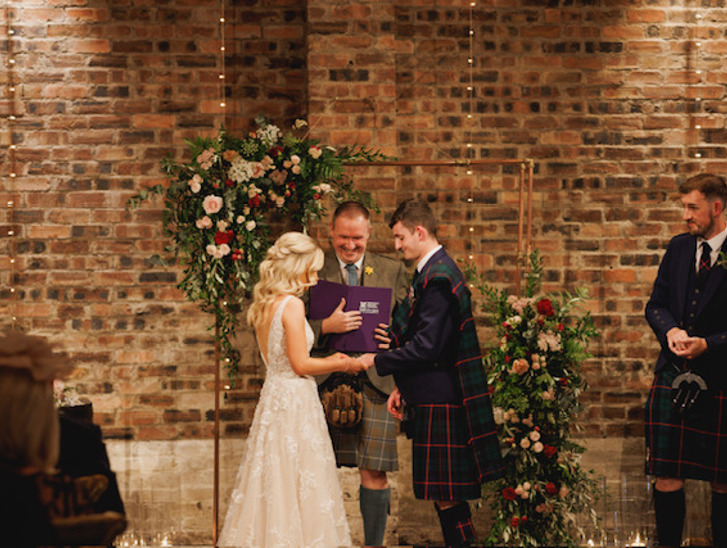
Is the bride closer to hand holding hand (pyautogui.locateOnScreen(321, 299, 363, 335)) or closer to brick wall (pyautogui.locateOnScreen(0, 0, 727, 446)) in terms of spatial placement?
hand holding hand (pyautogui.locateOnScreen(321, 299, 363, 335))

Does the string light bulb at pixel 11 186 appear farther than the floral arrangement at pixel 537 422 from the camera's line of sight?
Yes

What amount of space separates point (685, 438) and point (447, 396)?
134cm

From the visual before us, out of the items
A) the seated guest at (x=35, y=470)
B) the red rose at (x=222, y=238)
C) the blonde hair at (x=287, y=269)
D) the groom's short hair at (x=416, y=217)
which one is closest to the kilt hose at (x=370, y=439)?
the blonde hair at (x=287, y=269)

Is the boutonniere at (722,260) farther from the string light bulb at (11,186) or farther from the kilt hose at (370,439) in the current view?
the string light bulb at (11,186)

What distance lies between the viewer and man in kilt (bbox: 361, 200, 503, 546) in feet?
12.2

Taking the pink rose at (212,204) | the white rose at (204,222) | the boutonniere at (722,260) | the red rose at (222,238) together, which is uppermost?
the pink rose at (212,204)

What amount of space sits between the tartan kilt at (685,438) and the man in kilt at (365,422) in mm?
1353

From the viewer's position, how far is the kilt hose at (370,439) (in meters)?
4.14

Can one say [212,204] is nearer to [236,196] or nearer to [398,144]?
[236,196]

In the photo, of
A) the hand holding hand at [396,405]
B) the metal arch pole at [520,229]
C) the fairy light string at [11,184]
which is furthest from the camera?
the fairy light string at [11,184]

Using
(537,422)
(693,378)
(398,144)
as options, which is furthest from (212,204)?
(693,378)

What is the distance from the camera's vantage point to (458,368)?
3.79 m

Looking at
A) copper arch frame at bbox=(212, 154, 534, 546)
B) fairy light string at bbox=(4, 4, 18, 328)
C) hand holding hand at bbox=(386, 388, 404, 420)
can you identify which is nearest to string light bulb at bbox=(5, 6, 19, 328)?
fairy light string at bbox=(4, 4, 18, 328)

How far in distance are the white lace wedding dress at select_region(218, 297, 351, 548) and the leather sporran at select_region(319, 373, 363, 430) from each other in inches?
12.1
